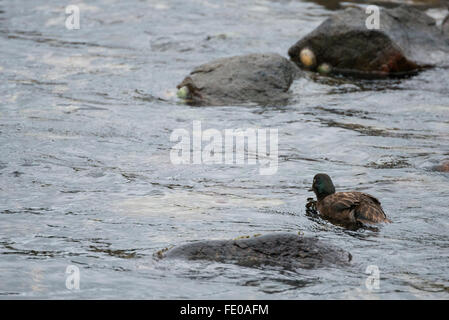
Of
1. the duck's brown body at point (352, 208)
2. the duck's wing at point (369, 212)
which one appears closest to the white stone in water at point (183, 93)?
the duck's brown body at point (352, 208)

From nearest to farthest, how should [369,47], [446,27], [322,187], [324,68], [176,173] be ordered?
[322,187], [176,173], [369,47], [324,68], [446,27]

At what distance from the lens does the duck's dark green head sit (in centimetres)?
777

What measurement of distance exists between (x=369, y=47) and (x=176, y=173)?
5932mm

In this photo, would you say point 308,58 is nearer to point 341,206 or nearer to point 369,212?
point 341,206

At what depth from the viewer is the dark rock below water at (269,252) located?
605cm

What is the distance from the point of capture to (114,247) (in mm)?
6641

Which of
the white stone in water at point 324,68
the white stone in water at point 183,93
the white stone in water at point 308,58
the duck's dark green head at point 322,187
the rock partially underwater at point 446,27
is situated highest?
the rock partially underwater at point 446,27

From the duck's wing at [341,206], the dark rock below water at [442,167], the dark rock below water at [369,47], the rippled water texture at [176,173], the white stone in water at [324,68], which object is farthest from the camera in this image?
the white stone in water at [324,68]

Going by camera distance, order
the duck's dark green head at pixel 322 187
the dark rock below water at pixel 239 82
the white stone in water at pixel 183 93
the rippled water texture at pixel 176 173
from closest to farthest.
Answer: the rippled water texture at pixel 176 173 → the duck's dark green head at pixel 322 187 → the dark rock below water at pixel 239 82 → the white stone in water at pixel 183 93

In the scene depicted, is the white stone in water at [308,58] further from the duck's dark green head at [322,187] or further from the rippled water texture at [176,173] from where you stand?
the duck's dark green head at [322,187]

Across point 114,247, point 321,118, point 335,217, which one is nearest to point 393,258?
point 335,217

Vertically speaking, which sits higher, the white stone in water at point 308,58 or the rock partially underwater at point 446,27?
the rock partially underwater at point 446,27

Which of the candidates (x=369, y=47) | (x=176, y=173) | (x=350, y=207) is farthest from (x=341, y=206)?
(x=369, y=47)

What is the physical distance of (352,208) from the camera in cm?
736
